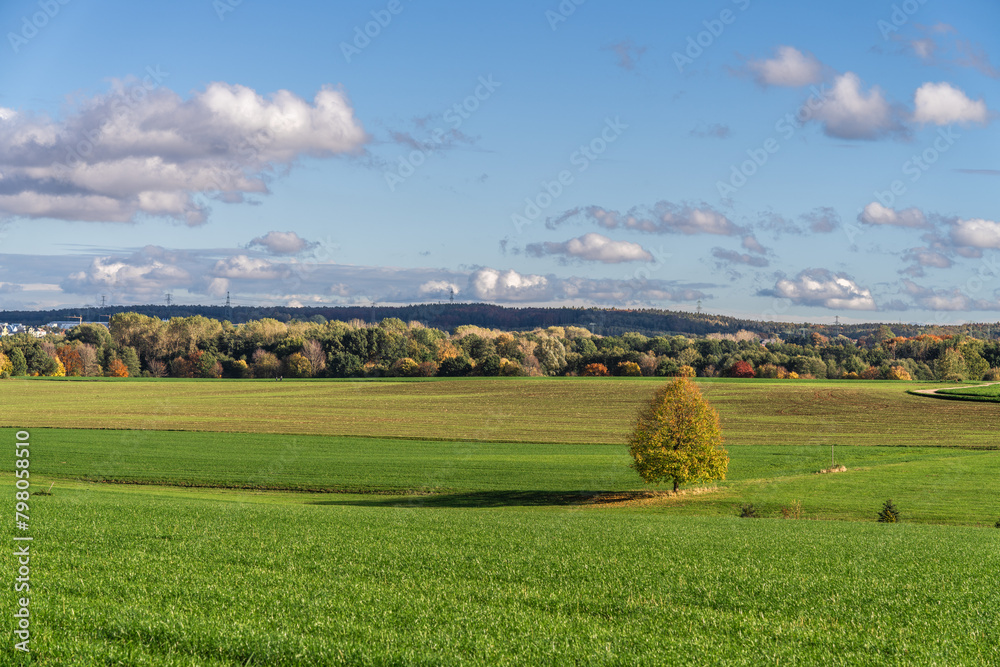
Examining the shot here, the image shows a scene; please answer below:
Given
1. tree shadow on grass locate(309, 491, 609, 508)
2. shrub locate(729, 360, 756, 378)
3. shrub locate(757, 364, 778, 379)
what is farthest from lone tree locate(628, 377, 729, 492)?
shrub locate(757, 364, 778, 379)

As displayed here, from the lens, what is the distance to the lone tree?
41.3m

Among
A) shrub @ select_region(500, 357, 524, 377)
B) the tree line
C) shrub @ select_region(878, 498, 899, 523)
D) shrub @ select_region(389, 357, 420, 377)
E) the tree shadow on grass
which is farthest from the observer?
shrub @ select_region(389, 357, 420, 377)

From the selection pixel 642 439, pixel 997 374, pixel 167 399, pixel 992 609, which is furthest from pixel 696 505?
pixel 997 374

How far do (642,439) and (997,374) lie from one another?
11079 cm

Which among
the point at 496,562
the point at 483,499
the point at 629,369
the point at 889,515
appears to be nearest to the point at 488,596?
the point at 496,562

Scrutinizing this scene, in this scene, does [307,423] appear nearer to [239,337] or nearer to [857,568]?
[857,568]

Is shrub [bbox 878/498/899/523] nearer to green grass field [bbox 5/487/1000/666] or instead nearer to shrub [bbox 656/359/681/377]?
green grass field [bbox 5/487/1000/666]

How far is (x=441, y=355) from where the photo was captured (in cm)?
14150

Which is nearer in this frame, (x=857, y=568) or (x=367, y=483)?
(x=857, y=568)

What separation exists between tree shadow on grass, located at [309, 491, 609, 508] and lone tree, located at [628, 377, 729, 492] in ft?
12.2

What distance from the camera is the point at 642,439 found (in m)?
42.7

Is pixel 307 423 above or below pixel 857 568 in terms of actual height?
below

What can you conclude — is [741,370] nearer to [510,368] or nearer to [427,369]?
[510,368]

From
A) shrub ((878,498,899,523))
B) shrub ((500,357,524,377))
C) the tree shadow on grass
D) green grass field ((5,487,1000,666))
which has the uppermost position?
green grass field ((5,487,1000,666))
